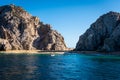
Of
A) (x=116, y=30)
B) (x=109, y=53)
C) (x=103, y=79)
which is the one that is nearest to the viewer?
(x=103, y=79)

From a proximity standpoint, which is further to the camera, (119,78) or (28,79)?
(119,78)

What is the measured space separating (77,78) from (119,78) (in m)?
9.74

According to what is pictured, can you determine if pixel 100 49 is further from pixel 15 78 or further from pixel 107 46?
pixel 15 78

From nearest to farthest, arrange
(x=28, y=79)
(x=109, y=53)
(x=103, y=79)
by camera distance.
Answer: (x=28, y=79), (x=103, y=79), (x=109, y=53)

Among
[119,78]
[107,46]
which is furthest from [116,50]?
[119,78]

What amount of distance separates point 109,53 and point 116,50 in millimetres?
8168

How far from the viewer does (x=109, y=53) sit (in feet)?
576

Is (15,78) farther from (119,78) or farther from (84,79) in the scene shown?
(119,78)

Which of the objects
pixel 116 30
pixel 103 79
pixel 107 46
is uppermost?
pixel 116 30

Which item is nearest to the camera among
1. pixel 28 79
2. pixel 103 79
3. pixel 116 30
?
pixel 28 79

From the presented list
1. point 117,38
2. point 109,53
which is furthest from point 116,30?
point 109,53

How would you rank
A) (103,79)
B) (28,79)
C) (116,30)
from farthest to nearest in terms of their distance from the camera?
(116,30) < (103,79) < (28,79)

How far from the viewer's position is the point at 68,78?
5631 cm

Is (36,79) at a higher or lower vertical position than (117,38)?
lower
